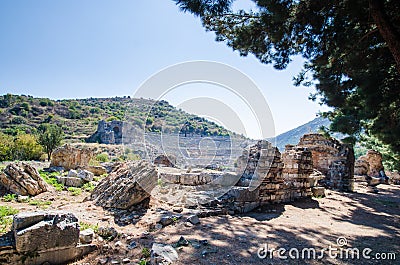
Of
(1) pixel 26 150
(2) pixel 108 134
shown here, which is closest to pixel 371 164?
(1) pixel 26 150

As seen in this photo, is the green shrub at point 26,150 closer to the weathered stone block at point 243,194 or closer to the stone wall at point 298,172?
the weathered stone block at point 243,194

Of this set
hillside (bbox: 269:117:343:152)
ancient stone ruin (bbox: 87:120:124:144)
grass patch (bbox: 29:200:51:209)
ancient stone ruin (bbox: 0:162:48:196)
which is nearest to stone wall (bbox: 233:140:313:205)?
hillside (bbox: 269:117:343:152)

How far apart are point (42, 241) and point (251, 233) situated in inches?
134

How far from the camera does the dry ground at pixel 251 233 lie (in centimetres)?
334

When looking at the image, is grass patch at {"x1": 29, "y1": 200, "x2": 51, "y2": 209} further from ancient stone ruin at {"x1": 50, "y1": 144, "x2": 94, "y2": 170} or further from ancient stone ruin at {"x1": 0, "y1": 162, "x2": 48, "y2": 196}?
ancient stone ruin at {"x1": 50, "y1": 144, "x2": 94, "y2": 170}

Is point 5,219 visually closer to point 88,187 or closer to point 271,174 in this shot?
point 88,187

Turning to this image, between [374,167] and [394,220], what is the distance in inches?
514

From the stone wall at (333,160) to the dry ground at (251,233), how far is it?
4765 mm

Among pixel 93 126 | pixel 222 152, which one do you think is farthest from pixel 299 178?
pixel 93 126

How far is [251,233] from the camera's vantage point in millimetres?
4410

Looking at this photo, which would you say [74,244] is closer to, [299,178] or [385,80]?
[299,178]

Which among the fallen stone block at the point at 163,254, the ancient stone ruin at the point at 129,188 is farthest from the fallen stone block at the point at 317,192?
the fallen stone block at the point at 163,254

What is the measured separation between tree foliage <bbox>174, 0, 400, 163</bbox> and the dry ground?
335 cm

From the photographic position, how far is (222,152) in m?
11.2
